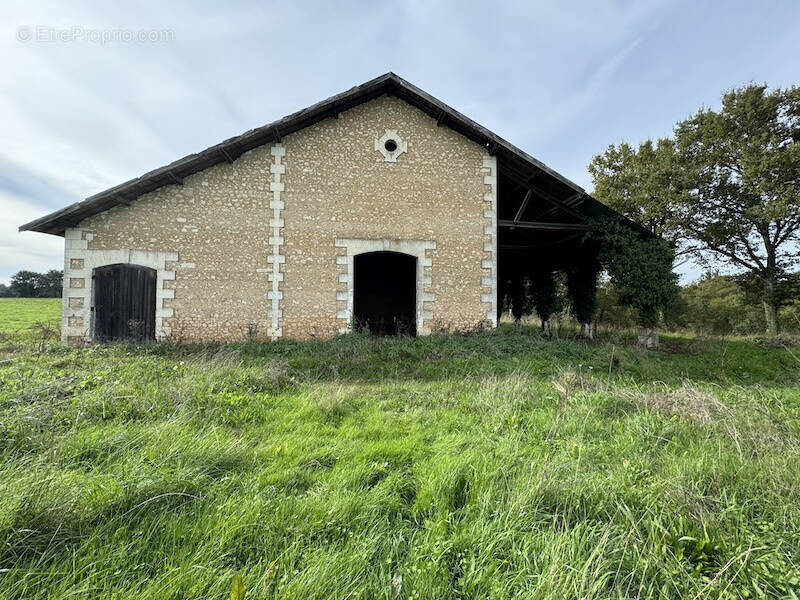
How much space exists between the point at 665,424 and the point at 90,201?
10250mm

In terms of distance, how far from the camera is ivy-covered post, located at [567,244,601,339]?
1102cm

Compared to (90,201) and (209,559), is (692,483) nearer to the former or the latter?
(209,559)

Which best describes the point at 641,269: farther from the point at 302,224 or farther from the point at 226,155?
the point at 226,155

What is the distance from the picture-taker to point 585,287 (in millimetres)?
11289

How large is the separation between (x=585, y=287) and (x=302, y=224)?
29.9ft

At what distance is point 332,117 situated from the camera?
8562 millimetres

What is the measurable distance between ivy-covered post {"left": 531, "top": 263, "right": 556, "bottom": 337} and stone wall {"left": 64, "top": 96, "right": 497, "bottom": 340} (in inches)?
206

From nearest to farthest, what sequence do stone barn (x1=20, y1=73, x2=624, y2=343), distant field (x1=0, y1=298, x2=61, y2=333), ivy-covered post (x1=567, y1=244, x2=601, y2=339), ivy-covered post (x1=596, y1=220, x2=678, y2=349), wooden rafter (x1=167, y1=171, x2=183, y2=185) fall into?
wooden rafter (x1=167, y1=171, x2=183, y2=185), stone barn (x1=20, y1=73, x2=624, y2=343), ivy-covered post (x1=596, y1=220, x2=678, y2=349), ivy-covered post (x1=567, y1=244, x2=601, y2=339), distant field (x1=0, y1=298, x2=61, y2=333)

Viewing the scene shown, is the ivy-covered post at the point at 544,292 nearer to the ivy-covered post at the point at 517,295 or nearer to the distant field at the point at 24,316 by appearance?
the ivy-covered post at the point at 517,295

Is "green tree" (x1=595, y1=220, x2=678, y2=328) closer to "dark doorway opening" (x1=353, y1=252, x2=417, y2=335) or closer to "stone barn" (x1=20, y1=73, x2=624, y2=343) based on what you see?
"stone barn" (x1=20, y1=73, x2=624, y2=343)

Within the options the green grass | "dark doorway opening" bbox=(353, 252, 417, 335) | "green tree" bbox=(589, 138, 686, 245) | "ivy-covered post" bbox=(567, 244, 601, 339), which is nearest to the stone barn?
"ivy-covered post" bbox=(567, 244, 601, 339)

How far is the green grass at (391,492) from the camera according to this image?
150cm

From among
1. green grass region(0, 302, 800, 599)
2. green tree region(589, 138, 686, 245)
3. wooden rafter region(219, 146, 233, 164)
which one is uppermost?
green tree region(589, 138, 686, 245)

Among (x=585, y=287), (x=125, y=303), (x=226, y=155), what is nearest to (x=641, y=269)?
(x=585, y=287)
